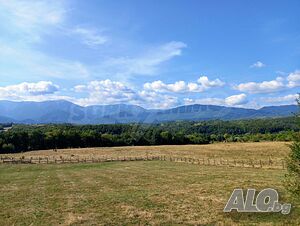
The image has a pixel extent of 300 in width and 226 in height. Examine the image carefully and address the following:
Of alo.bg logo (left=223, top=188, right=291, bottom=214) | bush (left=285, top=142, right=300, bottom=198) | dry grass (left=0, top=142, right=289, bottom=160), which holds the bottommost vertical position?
dry grass (left=0, top=142, right=289, bottom=160)

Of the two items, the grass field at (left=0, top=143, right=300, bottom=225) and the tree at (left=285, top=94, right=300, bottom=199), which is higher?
the tree at (left=285, top=94, right=300, bottom=199)

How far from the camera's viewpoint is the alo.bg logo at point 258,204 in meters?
20.7

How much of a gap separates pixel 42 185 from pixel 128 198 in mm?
13753

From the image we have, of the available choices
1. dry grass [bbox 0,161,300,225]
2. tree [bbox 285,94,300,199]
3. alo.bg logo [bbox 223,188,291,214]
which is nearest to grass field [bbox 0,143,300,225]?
dry grass [bbox 0,161,300,225]

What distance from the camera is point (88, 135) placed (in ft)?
444

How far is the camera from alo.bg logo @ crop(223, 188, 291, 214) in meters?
20.7

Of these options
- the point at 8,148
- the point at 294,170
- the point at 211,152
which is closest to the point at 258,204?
the point at 294,170

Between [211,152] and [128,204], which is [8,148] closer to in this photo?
[211,152]

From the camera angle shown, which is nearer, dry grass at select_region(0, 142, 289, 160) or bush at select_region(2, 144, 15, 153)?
dry grass at select_region(0, 142, 289, 160)

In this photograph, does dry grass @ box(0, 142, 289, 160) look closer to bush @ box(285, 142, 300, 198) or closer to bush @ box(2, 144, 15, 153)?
bush @ box(2, 144, 15, 153)

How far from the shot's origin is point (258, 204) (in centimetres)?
2184

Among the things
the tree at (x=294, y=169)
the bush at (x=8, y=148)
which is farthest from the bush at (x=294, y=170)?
the bush at (x=8, y=148)

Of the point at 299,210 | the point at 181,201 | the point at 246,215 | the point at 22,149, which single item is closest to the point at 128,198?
the point at 181,201

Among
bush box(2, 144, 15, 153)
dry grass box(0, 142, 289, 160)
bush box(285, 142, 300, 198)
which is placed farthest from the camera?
bush box(2, 144, 15, 153)
